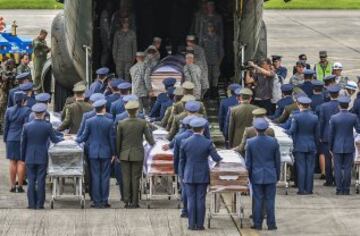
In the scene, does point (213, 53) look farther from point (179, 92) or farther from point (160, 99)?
point (179, 92)

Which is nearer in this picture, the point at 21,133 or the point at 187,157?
the point at 187,157

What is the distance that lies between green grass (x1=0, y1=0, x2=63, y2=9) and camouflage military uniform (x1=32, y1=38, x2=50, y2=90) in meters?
35.4

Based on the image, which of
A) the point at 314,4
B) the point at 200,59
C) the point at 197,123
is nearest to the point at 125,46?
the point at 200,59

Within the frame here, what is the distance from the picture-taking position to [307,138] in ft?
68.5

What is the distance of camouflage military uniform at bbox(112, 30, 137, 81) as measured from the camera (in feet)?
80.4

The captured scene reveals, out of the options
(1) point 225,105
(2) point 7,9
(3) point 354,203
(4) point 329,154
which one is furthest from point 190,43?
(2) point 7,9

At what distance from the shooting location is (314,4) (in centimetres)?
7056

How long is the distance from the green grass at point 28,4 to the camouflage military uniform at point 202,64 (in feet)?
135

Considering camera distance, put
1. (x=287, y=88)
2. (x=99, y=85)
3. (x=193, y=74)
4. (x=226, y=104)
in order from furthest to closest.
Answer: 1. (x=193, y=74)
2. (x=99, y=85)
3. (x=226, y=104)
4. (x=287, y=88)

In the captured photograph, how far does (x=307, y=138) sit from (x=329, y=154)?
1.27 m

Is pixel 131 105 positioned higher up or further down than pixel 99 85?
higher up

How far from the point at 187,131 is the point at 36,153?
2203mm

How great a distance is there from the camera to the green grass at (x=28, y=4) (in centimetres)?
6606

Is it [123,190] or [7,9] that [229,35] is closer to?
[123,190]
